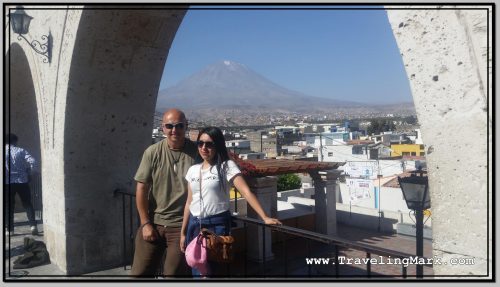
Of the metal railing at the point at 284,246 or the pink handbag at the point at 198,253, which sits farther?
the pink handbag at the point at 198,253

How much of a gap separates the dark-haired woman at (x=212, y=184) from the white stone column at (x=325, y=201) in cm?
872

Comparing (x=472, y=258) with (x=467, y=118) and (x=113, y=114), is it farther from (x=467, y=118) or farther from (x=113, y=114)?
(x=113, y=114)

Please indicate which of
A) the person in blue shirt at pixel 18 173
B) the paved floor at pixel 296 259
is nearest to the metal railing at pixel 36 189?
the paved floor at pixel 296 259

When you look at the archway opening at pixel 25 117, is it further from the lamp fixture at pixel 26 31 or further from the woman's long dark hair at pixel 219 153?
the woman's long dark hair at pixel 219 153

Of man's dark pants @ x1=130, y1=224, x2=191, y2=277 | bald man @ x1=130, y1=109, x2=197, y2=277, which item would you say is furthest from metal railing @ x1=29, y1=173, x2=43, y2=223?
bald man @ x1=130, y1=109, x2=197, y2=277

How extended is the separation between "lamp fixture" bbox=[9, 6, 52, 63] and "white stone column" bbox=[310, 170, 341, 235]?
7.81 m

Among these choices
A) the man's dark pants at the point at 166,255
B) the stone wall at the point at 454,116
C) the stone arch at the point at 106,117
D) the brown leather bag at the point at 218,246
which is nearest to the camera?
the stone wall at the point at 454,116

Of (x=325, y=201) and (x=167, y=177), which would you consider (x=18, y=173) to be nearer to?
(x=167, y=177)

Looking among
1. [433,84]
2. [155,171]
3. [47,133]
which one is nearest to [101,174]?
[47,133]

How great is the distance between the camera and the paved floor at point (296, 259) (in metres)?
4.06

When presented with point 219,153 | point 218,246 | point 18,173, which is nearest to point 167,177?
point 219,153

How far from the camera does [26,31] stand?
4.54 metres

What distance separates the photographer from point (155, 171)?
8.94 feet

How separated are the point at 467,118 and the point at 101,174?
10.8 feet
